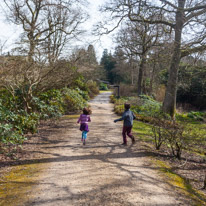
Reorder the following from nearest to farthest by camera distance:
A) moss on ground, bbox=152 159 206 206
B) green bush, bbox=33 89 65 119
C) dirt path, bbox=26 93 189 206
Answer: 1. dirt path, bbox=26 93 189 206
2. moss on ground, bbox=152 159 206 206
3. green bush, bbox=33 89 65 119

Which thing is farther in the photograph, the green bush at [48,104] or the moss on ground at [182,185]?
the green bush at [48,104]

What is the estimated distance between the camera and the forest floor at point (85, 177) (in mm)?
3514

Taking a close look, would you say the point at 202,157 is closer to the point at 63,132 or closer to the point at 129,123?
the point at 129,123

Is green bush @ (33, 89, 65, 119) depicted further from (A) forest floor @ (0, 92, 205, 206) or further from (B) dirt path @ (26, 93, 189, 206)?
(B) dirt path @ (26, 93, 189, 206)

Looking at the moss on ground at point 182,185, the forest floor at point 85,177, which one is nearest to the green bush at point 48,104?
the forest floor at point 85,177

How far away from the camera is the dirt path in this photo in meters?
3.49

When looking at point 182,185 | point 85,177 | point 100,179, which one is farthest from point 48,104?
point 182,185

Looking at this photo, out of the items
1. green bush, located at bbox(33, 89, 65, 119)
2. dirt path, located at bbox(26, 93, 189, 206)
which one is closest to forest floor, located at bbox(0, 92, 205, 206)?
dirt path, located at bbox(26, 93, 189, 206)

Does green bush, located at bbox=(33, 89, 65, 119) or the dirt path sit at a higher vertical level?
green bush, located at bbox=(33, 89, 65, 119)

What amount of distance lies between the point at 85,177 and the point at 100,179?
14.0 inches

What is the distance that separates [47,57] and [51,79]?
198cm

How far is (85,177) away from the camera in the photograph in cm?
441

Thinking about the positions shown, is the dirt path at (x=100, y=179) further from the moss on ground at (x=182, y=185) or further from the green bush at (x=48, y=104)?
the green bush at (x=48, y=104)

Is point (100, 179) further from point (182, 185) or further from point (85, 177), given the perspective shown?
point (182, 185)
